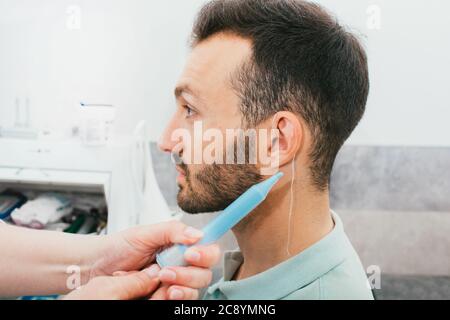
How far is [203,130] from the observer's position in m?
0.74

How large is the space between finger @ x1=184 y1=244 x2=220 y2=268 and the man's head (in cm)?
24

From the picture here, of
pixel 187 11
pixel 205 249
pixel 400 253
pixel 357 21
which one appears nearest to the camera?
pixel 205 249

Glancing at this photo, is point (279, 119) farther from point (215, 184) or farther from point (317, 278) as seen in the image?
point (317, 278)

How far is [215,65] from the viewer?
0.74 metres

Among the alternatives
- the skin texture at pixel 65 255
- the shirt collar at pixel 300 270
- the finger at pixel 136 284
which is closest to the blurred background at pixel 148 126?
the skin texture at pixel 65 255

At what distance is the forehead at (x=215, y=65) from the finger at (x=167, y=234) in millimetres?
272

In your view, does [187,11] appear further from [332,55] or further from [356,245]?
[356,245]

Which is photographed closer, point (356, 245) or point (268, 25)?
point (268, 25)

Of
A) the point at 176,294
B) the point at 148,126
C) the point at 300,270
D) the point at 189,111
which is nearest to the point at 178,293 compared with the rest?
the point at 176,294

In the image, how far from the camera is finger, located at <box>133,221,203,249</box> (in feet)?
1.66

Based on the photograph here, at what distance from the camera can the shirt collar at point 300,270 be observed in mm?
665

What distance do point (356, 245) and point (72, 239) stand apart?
3.60ft

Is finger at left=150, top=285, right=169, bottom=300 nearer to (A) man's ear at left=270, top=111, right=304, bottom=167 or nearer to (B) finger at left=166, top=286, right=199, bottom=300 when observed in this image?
(B) finger at left=166, top=286, right=199, bottom=300
